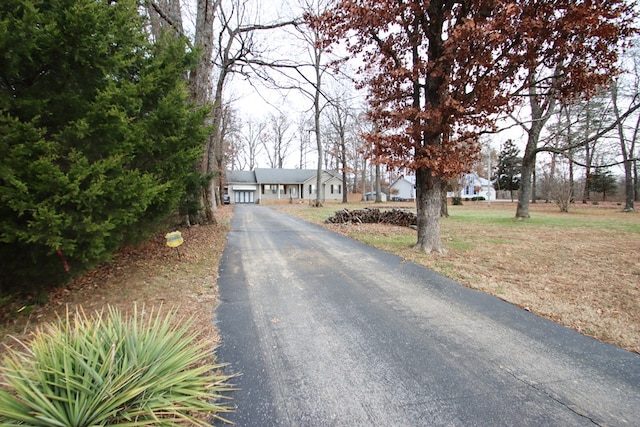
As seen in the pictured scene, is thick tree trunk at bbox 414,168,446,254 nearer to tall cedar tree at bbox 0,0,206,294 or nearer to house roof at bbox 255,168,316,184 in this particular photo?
tall cedar tree at bbox 0,0,206,294

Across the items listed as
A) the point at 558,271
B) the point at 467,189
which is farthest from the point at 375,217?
the point at 467,189

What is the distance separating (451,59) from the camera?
6.08 m

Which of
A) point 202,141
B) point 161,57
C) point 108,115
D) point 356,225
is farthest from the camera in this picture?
point 356,225

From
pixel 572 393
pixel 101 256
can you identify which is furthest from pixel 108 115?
pixel 572 393

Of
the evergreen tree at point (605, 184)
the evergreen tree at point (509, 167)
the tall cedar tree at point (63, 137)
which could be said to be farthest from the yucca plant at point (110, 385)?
the evergreen tree at point (509, 167)

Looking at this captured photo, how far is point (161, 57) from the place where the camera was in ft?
16.5

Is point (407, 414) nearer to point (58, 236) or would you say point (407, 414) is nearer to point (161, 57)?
point (58, 236)

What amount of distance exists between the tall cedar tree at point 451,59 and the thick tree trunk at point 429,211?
0.08 feet

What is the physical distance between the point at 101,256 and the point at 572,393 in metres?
4.76

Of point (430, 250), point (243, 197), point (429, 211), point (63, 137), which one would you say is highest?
point (63, 137)

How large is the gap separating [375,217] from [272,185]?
30.7 m

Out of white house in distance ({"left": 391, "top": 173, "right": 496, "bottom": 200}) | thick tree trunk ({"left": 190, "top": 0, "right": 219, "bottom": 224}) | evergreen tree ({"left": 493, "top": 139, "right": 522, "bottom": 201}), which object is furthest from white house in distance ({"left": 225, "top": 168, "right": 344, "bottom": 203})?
thick tree trunk ({"left": 190, "top": 0, "right": 219, "bottom": 224})

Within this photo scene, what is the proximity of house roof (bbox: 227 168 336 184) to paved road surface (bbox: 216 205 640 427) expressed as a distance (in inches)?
1522

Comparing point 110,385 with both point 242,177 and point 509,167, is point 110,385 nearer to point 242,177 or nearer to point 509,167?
point 242,177
